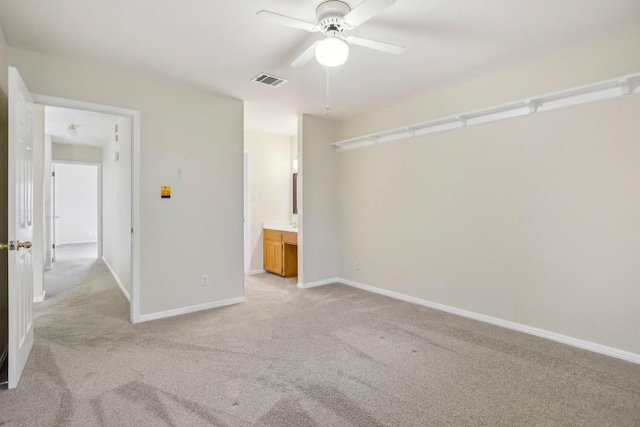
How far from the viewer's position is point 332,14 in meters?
2.15

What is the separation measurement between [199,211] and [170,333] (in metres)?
1.33

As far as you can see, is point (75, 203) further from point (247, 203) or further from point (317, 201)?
point (317, 201)

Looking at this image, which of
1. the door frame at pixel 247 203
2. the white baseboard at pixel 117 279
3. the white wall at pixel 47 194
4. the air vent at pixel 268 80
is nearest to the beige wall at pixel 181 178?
the air vent at pixel 268 80

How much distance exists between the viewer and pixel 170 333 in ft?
10.3

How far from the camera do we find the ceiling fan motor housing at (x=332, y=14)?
214 cm

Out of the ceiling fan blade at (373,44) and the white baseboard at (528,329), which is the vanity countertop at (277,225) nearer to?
the white baseboard at (528,329)

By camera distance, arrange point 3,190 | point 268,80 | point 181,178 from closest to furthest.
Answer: point 3,190
point 268,80
point 181,178

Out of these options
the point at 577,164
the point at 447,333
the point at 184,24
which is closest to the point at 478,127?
the point at 577,164

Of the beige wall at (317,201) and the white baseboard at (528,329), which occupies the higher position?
the beige wall at (317,201)

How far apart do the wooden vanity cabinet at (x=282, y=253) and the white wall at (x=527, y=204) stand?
160 centimetres

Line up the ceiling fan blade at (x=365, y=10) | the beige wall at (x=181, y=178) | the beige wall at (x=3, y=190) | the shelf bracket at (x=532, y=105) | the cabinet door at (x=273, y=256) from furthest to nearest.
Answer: the cabinet door at (x=273, y=256), the beige wall at (x=181, y=178), the shelf bracket at (x=532, y=105), the beige wall at (x=3, y=190), the ceiling fan blade at (x=365, y=10)

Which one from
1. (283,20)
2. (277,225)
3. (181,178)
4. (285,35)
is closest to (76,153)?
(277,225)

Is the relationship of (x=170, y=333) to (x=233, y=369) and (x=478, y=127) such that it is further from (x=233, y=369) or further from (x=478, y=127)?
(x=478, y=127)

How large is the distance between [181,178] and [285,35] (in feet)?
6.42
